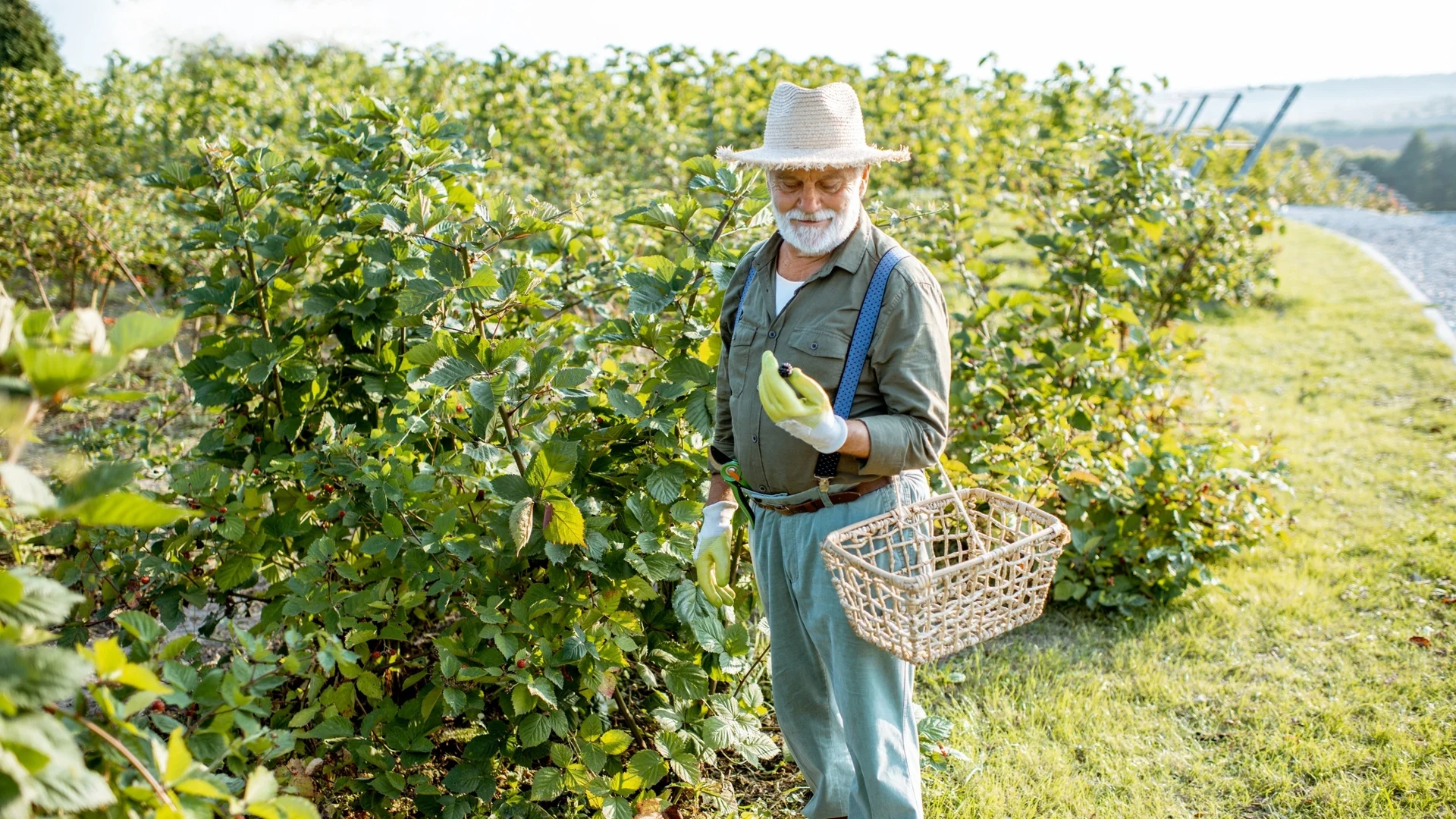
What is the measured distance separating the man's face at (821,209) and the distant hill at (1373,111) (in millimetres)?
17069

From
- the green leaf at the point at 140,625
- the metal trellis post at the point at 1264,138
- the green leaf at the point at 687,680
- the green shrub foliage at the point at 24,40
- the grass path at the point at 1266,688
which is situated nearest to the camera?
the green leaf at the point at 140,625

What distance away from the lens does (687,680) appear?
7.88ft

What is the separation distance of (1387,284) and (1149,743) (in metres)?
8.51

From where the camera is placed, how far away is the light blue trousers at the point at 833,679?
204 cm

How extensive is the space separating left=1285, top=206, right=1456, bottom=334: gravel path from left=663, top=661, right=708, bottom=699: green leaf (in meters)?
7.58

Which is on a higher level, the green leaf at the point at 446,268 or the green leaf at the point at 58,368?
the green leaf at the point at 58,368

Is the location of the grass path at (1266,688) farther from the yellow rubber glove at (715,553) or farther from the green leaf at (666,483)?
the green leaf at (666,483)

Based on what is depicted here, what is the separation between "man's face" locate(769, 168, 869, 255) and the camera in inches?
78.9

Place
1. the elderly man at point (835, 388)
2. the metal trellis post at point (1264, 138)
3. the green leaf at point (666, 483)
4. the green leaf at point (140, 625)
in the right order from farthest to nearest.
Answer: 1. the metal trellis post at point (1264, 138)
2. the green leaf at point (666, 483)
3. the elderly man at point (835, 388)
4. the green leaf at point (140, 625)

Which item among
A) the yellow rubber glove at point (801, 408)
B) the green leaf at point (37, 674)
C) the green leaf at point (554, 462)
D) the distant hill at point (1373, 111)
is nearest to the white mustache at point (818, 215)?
the yellow rubber glove at point (801, 408)

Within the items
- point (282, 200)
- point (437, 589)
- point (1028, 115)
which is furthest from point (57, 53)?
point (437, 589)

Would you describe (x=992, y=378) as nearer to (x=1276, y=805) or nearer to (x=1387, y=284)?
(x=1276, y=805)

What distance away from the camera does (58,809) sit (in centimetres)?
102

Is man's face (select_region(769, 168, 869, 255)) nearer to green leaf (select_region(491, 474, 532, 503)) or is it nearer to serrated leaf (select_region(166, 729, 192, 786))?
green leaf (select_region(491, 474, 532, 503))
